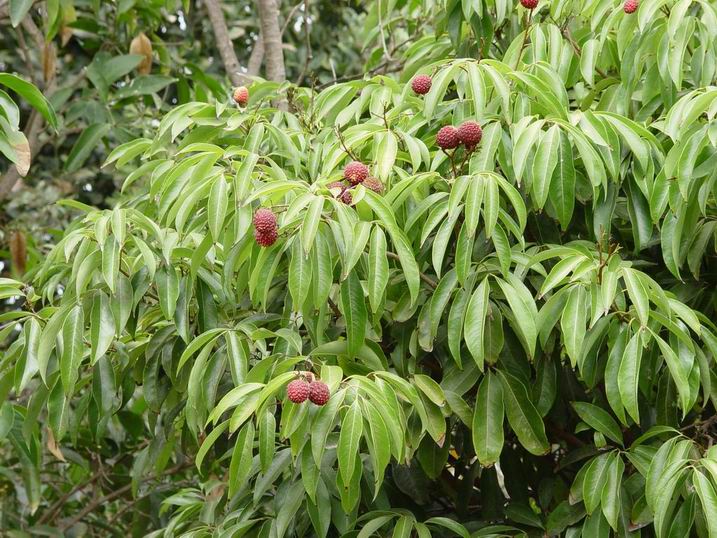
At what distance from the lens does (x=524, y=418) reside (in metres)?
1.64

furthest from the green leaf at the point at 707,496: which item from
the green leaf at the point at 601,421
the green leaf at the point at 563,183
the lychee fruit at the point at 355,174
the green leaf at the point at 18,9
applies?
the green leaf at the point at 18,9

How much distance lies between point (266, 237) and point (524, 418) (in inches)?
20.3

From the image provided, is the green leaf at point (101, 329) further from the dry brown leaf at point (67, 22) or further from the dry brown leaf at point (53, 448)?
the dry brown leaf at point (67, 22)

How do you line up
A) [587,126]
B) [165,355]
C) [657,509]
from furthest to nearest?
[165,355]
[587,126]
[657,509]

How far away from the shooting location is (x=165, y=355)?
1861 mm

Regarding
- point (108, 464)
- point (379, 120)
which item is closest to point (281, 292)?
point (379, 120)

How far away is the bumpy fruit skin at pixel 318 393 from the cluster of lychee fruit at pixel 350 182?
317 mm

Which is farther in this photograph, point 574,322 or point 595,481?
point 595,481

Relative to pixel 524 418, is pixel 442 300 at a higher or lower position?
higher

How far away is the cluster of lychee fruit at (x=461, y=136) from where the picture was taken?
1.63 metres

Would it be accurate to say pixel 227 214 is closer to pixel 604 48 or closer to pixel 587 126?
pixel 587 126

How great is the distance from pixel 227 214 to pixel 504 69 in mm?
543

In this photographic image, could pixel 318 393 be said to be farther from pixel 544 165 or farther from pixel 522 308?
pixel 544 165

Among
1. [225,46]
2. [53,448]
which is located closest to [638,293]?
[53,448]
